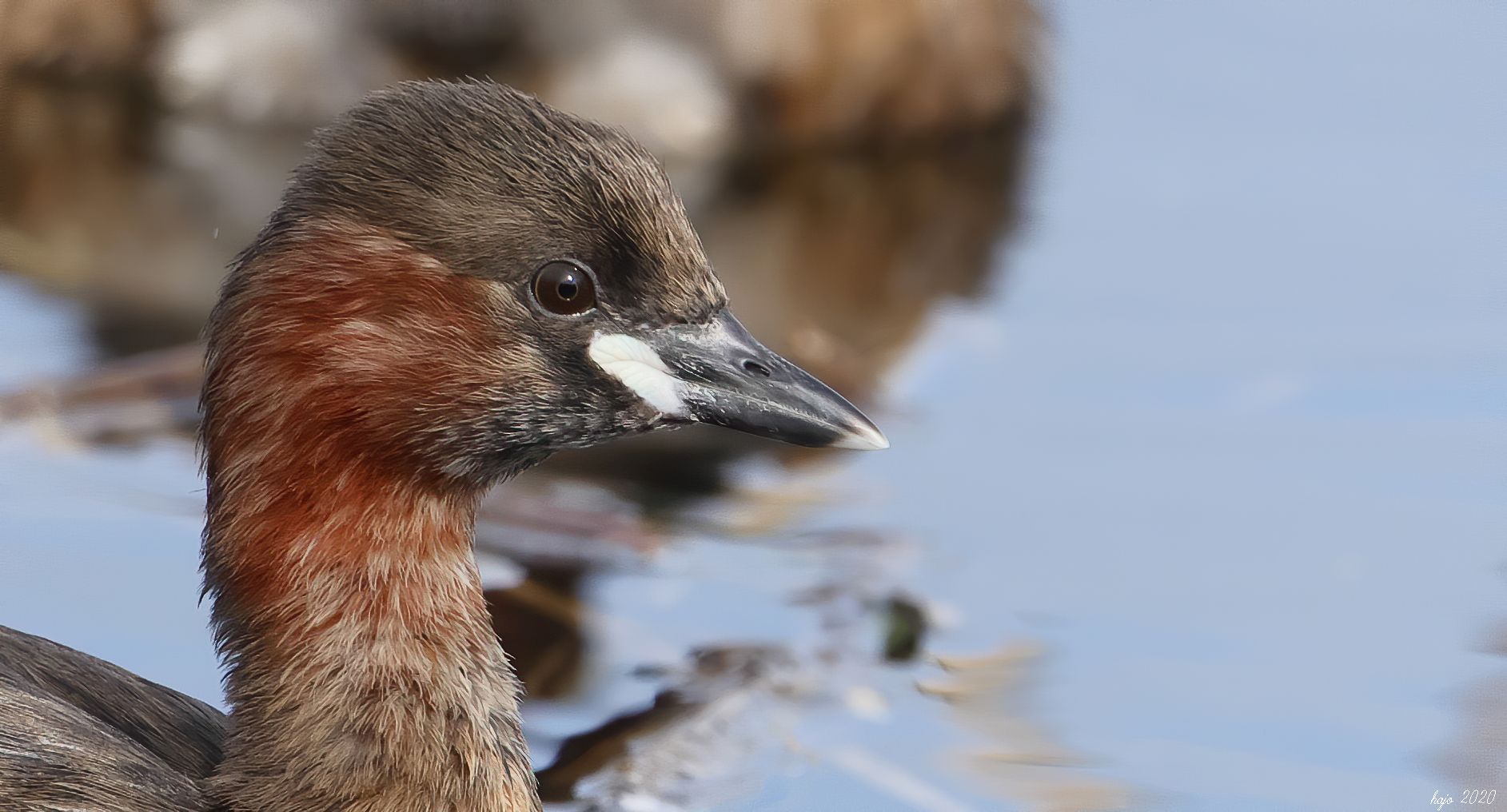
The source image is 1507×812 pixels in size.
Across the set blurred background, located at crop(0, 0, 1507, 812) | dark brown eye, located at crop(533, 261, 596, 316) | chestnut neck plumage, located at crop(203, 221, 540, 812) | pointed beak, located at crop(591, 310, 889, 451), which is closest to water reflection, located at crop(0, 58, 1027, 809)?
blurred background, located at crop(0, 0, 1507, 812)

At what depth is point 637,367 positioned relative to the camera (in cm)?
372

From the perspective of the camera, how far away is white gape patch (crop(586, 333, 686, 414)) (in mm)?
3689

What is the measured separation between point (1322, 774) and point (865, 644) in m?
1.12

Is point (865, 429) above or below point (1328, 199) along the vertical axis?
below

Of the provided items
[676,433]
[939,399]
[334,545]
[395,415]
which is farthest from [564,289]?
[939,399]

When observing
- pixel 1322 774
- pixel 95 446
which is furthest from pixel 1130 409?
pixel 95 446

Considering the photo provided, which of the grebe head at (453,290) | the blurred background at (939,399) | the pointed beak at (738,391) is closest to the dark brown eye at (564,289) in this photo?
the grebe head at (453,290)

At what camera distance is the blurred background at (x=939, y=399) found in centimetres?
491

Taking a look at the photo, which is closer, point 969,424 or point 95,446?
point 95,446

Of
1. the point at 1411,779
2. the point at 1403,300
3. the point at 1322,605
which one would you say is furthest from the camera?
the point at 1403,300

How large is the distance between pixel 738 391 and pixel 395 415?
0.61 m

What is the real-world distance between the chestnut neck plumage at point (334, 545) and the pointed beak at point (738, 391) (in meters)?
0.35

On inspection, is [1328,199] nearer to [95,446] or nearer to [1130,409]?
[1130,409]

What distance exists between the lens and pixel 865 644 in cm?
526
